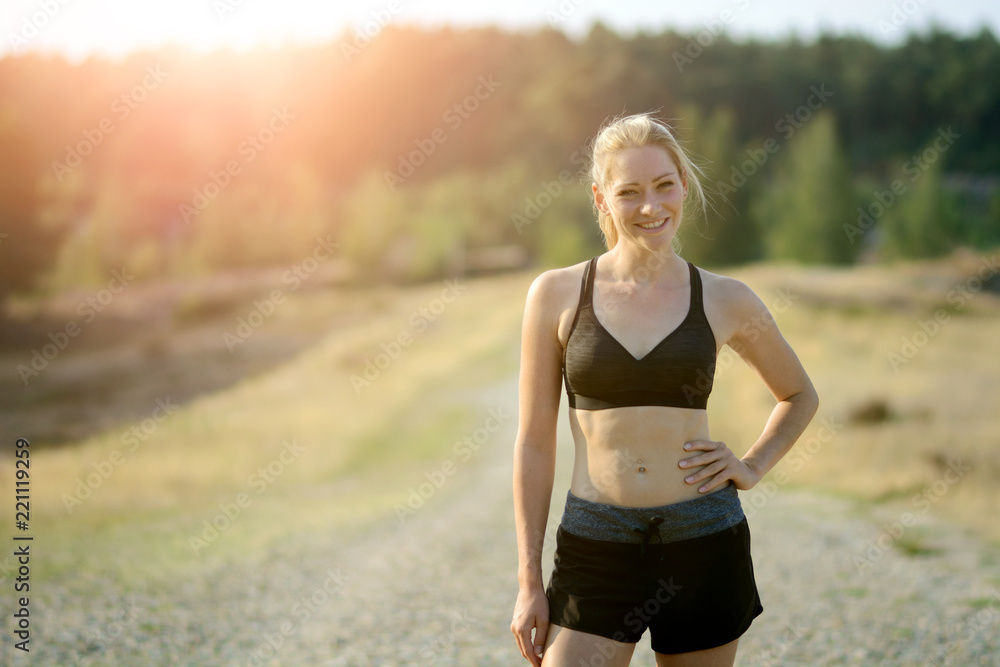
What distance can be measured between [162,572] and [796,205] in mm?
49301

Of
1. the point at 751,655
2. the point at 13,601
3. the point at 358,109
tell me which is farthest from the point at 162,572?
the point at 358,109

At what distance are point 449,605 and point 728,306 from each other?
19.2 feet

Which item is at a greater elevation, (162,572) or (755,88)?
(755,88)

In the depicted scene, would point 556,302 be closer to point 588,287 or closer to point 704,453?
point 588,287

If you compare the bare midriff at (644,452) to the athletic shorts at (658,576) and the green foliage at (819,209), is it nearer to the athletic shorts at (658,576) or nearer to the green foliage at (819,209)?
the athletic shorts at (658,576)

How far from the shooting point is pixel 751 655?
6000mm

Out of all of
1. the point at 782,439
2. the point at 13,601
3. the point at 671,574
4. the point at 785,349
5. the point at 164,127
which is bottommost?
the point at 13,601

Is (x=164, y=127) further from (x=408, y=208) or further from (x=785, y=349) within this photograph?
(x=785, y=349)

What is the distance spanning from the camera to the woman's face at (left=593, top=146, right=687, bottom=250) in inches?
92.2
